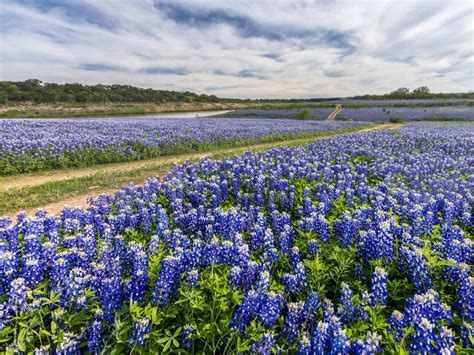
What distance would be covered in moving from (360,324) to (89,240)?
356 cm

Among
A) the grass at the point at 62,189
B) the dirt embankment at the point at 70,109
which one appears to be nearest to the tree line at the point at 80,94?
the dirt embankment at the point at 70,109

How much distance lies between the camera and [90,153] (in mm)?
13836

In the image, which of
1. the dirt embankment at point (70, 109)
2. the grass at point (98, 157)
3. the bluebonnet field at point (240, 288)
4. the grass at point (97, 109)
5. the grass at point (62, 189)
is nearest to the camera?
the bluebonnet field at point (240, 288)

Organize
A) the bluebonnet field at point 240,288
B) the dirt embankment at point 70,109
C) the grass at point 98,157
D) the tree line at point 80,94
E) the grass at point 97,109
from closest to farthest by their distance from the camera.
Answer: the bluebonnet field at point 240,288
the grass at point 98,157
the grass at point 97,109
the dirt embankment at point 70,109
the tree line at point 80,94

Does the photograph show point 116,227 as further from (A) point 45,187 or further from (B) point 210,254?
(A) point 45,187

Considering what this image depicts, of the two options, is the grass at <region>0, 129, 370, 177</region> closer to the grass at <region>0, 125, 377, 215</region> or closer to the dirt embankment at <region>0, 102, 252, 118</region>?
the grass at <region>0, 125, 377, 215</region>

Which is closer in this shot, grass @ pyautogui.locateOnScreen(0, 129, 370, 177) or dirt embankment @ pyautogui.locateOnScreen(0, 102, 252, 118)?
grass @ pyautogui.locateOnScreen(0, 129, 370, 177)

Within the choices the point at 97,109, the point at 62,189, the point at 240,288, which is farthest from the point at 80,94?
the point at 240,288

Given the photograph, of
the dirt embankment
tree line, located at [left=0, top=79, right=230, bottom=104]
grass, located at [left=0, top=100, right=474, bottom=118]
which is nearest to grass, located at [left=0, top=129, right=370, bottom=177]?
grass, located at [left=0, top=100, right=474, bottom=118]

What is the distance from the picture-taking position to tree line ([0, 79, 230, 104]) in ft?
237

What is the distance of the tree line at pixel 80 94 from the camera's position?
72.2 metres

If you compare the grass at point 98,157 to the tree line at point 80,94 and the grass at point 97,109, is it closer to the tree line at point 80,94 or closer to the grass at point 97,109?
the grass at point 97,109

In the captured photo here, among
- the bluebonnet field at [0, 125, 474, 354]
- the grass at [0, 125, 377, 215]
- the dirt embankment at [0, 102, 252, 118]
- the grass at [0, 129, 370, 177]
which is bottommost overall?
the grass at [0, 125, 377, 215]

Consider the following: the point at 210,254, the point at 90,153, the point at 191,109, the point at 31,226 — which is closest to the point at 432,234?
the point at 210,254
